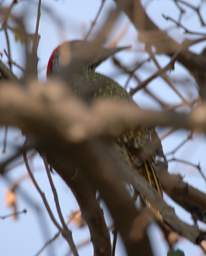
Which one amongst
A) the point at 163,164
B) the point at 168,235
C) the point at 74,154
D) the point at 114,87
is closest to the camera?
the point at 74,154

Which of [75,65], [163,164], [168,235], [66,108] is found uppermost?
[75,65]

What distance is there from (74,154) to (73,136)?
5.5 inches

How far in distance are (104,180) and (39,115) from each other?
1.13 ft

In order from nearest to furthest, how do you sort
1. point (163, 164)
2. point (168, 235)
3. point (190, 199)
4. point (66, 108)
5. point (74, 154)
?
1. point (66, 108)
2. point (74, 154)
3. point (168, 235)
4. point (190, 199)
5. point (163, 164)

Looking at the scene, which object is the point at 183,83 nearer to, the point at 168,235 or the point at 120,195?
the point at 168,235

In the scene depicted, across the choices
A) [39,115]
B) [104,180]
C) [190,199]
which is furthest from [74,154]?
[190,199]

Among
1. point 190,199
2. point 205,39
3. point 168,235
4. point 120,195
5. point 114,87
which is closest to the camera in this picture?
point 120,195

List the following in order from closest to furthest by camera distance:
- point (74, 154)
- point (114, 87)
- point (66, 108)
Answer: point (66, 108)
point (74, 154)
point (114, 87)

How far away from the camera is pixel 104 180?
177cm

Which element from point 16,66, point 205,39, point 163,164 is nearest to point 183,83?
point 205,39

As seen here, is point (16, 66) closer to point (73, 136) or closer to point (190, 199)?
point (190, 199)

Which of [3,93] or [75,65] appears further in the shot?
[75,65]

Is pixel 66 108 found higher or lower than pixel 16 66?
lower

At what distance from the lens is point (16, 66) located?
3.88 m
